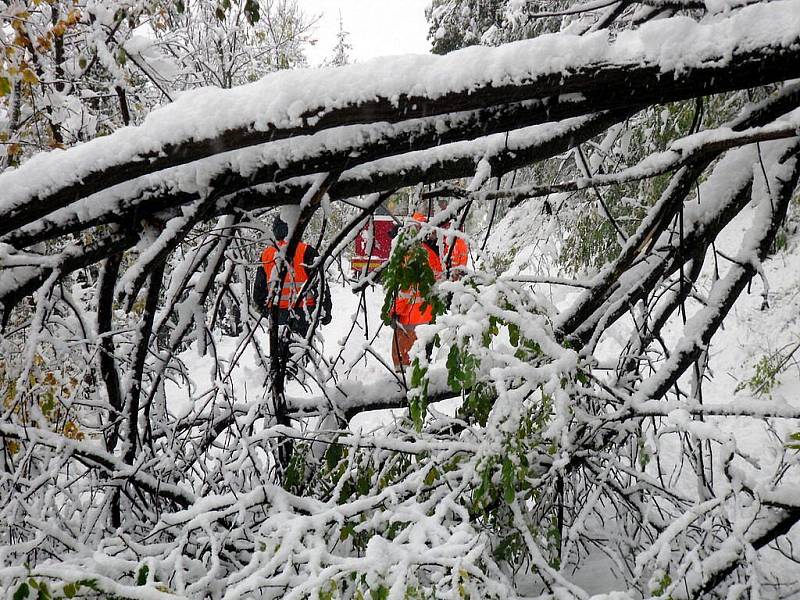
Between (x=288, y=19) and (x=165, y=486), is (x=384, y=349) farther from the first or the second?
(x=288, y=19)

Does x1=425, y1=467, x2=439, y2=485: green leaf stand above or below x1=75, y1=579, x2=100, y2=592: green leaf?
below

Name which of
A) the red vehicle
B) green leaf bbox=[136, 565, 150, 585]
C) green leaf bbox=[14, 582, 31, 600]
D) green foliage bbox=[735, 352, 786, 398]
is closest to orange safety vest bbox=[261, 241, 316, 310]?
the red vehicle

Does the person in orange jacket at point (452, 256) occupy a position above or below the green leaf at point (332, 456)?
above

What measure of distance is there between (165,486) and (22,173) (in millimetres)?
1517

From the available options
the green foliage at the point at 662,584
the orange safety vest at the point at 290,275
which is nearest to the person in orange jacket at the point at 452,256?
the orange safety vest at the point at 290,275

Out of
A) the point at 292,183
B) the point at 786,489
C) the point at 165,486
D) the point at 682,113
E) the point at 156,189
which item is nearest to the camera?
the point at 156,189

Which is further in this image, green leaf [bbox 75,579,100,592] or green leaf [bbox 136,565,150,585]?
green leaf [bbox 136,565,150,585]

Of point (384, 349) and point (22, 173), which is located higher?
point (22, 173)

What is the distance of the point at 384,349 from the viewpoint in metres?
9.93

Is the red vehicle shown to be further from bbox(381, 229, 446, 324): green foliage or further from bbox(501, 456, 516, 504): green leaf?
bbox(501, 456, 516, 504): green leaf

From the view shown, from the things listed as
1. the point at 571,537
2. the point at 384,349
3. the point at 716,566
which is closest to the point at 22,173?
the point at 571,537

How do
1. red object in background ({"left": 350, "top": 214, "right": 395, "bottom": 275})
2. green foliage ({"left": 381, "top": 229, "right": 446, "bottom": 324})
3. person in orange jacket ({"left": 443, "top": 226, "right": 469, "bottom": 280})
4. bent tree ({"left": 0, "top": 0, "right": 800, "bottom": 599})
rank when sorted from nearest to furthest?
bent tree ({"left": 0, "top": 0, "right": 800, "bottom": 599}) < green foliage ({"left": 381, "top": 229, "right": 446, "bottom": 324}) < person in orange jacket ({"left": 443, "top": 226, "right": 469, "bottom": 280}) < red object in background ({"left": 350, "top": 214, "right": 395, "bottom": 275})

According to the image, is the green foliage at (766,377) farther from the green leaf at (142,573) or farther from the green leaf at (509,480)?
the green leaf at (142,573)

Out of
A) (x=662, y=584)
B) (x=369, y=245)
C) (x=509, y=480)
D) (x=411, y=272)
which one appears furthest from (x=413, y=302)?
(x=662, y=584)
